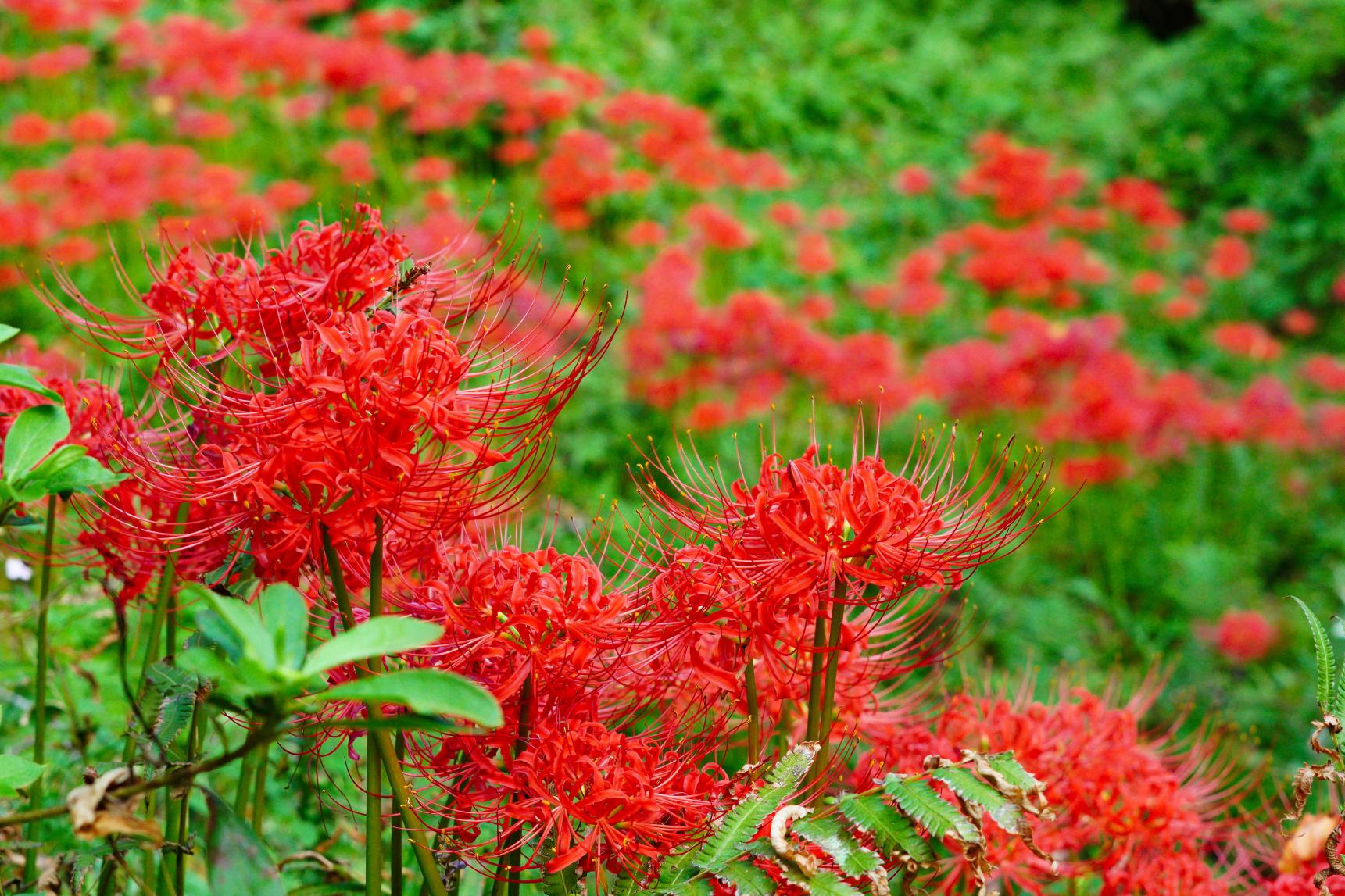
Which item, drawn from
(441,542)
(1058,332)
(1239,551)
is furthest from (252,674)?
(1239,551)

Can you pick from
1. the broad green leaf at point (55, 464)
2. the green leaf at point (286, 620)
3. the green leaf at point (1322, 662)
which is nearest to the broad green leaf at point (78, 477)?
the broad green leaf at point (55, 464)

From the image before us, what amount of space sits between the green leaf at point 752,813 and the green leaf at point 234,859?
1.12 feet

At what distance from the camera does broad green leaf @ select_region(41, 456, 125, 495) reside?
3.60 feet

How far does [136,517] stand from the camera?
3.76ft

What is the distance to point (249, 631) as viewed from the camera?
0.82 metres

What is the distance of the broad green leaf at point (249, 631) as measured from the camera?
81cm

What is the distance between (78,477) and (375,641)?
1.46 feet

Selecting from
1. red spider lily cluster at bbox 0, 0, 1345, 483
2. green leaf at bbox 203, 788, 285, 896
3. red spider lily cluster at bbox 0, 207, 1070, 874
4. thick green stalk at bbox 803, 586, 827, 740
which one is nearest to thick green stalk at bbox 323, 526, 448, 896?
red spider lily cluster at bbox 0, 207, 1070, 874

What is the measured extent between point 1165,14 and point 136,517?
331 inches

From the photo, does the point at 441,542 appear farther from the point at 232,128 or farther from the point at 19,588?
the point at 232,128

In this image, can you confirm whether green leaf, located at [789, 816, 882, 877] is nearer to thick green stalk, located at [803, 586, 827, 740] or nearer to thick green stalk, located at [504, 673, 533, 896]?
thick green stalk, located at [803, 586, 827, 740]

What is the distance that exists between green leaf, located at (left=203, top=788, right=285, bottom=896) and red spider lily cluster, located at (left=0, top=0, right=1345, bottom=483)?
2.39m

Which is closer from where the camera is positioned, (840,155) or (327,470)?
(327,470)

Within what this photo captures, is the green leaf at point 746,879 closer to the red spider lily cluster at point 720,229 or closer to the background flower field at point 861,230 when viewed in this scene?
the background flower field at point 861,230
